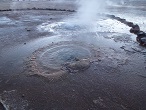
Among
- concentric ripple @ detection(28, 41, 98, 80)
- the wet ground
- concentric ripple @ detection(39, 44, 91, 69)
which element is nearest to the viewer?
the wet ground

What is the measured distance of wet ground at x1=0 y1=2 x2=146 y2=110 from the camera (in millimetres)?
5223

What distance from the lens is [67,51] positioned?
26.0 ft

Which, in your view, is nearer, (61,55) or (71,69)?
(71,69)

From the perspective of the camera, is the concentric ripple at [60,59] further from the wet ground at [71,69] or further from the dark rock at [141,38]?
the dark rock at [141,38]

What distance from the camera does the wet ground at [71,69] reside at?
522 cm

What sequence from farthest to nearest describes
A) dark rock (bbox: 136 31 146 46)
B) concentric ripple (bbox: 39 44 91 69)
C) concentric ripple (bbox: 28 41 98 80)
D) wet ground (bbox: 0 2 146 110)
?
dark rock (bbox: 136 31 146 46)
concentric ripple (bbox: 39 44 91 69)
concentric ripple (bbox: 28 41 98 80)
wet ground (bbox: 0 2 146 110)

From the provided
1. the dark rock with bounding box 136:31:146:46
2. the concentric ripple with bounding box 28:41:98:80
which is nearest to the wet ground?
the concentric ripple with bounding box 28:41:98:80

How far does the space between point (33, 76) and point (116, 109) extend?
9.41 ft

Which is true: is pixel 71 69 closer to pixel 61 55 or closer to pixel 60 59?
pixel 60 59

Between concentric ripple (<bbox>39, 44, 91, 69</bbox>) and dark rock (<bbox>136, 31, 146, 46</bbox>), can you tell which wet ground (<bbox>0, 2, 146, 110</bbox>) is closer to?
concentric ripple (<bbox>39, 44, 91, 69</bbox>)

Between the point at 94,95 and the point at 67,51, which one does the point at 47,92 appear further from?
the point at 67,51

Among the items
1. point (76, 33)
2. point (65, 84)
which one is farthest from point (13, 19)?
point (65, 84)

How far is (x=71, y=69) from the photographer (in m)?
6.66

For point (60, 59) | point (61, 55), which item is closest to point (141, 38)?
point (61, 55)
